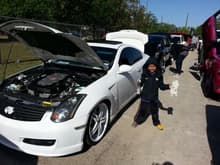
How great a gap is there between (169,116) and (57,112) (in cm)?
289

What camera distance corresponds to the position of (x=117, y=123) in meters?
4.48

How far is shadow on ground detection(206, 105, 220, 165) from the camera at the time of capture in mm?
3527

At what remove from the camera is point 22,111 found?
3.03 metres

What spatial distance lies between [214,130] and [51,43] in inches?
138

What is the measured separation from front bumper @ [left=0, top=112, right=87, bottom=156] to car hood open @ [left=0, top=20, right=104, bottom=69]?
1.20 m


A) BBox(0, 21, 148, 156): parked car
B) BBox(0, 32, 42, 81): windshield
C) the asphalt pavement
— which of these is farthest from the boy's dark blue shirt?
BBox(0, 32, 42, 81): windshield

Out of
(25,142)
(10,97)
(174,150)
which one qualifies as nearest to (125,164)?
(174,150)

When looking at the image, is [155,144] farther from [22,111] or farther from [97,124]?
[22,111]

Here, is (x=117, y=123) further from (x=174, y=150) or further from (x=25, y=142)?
(x=25, y=142)

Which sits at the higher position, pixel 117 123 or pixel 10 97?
pixel 10 97

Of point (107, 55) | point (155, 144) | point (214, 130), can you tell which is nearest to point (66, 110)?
point (155, 144)

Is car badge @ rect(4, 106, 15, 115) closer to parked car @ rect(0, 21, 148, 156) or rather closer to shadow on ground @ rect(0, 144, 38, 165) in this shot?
parked car @ rect(0, 21, 148, 156)

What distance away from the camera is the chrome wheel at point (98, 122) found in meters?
3.45

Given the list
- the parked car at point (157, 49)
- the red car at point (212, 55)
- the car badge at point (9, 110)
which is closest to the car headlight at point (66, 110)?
the car badge at point (9, 110)
